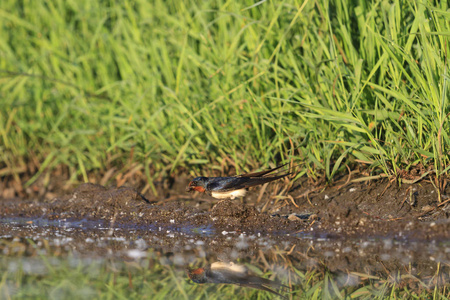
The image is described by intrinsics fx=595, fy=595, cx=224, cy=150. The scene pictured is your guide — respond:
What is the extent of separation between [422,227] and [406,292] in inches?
40.9

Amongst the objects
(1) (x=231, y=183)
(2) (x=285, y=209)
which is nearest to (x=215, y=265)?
(1) (x=231, y=183)

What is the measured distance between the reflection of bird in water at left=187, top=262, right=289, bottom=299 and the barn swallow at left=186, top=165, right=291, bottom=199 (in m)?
1.15

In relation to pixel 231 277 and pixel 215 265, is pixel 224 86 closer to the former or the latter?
pixel 215 265

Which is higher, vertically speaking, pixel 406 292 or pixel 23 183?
pixel 406 292

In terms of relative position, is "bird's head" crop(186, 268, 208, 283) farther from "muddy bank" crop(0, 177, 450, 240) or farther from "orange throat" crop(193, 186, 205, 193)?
"orange throat" crop(193, 186, 205, 193)

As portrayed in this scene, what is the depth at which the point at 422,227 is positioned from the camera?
320cm

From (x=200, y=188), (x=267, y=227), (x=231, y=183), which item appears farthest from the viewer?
(x=200, y=188)

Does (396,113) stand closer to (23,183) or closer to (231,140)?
(231,140)

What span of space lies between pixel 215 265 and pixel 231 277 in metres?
0.22

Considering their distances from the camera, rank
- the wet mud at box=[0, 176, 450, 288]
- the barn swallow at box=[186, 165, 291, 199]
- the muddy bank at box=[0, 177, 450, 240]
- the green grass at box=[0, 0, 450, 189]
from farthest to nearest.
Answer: the barn swallow at box=[186, 165, 291, 199], the green grass at box=[0, 0, 450, 189], the muddy bank at box=[0, 177, 450, 240], the wet mud at box=[0, 176, 450, 288]

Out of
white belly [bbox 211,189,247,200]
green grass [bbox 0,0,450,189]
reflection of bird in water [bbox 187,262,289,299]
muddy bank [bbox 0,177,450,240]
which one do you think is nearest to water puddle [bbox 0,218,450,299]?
reflection of bird in water [bbox 187,262,289,299]

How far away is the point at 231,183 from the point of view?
12.8 ft

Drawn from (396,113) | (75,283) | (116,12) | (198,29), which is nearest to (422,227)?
(396,113)

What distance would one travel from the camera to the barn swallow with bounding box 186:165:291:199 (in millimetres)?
3867
